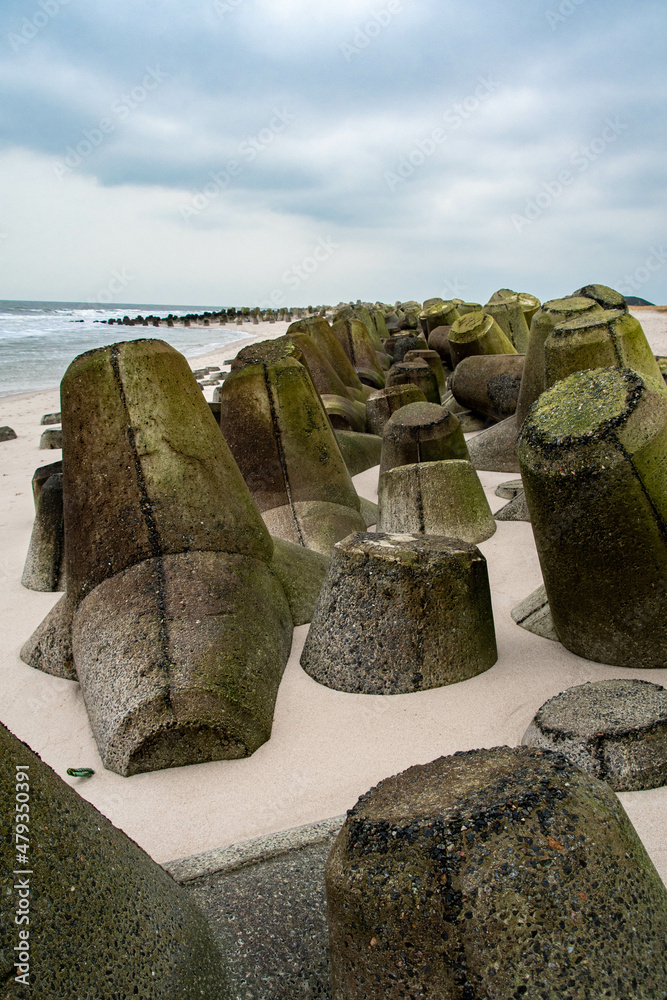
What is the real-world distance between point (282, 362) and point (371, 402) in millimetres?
3791

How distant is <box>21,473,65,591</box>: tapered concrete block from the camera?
4.98 meters

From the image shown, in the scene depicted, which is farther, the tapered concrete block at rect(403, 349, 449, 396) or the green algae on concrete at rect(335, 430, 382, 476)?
the tapered concrete block at rect(403, 349, 449, 396)

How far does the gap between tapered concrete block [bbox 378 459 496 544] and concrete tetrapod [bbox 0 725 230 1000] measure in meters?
4.01

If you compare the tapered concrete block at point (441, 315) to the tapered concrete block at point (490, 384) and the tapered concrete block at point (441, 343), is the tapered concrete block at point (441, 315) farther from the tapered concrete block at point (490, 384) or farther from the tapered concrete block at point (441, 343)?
the tapered concrete block at point (490, 384)

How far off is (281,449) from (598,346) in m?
2.18

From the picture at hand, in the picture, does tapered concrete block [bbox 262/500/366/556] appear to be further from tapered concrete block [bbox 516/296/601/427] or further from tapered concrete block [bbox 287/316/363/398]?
tapered concrete block [bbox 287/316/363/398]

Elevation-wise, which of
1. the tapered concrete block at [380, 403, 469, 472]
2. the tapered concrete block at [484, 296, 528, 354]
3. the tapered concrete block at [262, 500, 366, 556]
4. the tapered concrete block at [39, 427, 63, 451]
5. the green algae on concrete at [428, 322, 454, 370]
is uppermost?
the tapered concrete block at [484, 296, 528, 354]

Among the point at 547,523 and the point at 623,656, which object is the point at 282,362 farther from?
the point at 623,656

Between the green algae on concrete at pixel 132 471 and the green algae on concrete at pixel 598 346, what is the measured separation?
2686 millimetres

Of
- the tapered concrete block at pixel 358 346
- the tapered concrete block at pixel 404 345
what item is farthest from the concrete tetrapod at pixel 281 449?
the tapered concrete block at pixel 404 345

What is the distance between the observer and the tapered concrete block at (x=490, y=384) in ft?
29.5


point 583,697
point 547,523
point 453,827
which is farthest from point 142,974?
point 547,523

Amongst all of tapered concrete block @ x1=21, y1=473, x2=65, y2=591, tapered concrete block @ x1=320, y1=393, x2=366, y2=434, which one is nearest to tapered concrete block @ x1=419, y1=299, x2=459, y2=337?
tapered concrete block @ x1=320, y1=393, x2=366, y2=434

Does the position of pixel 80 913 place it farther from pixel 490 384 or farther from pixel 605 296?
pixel 490 384
